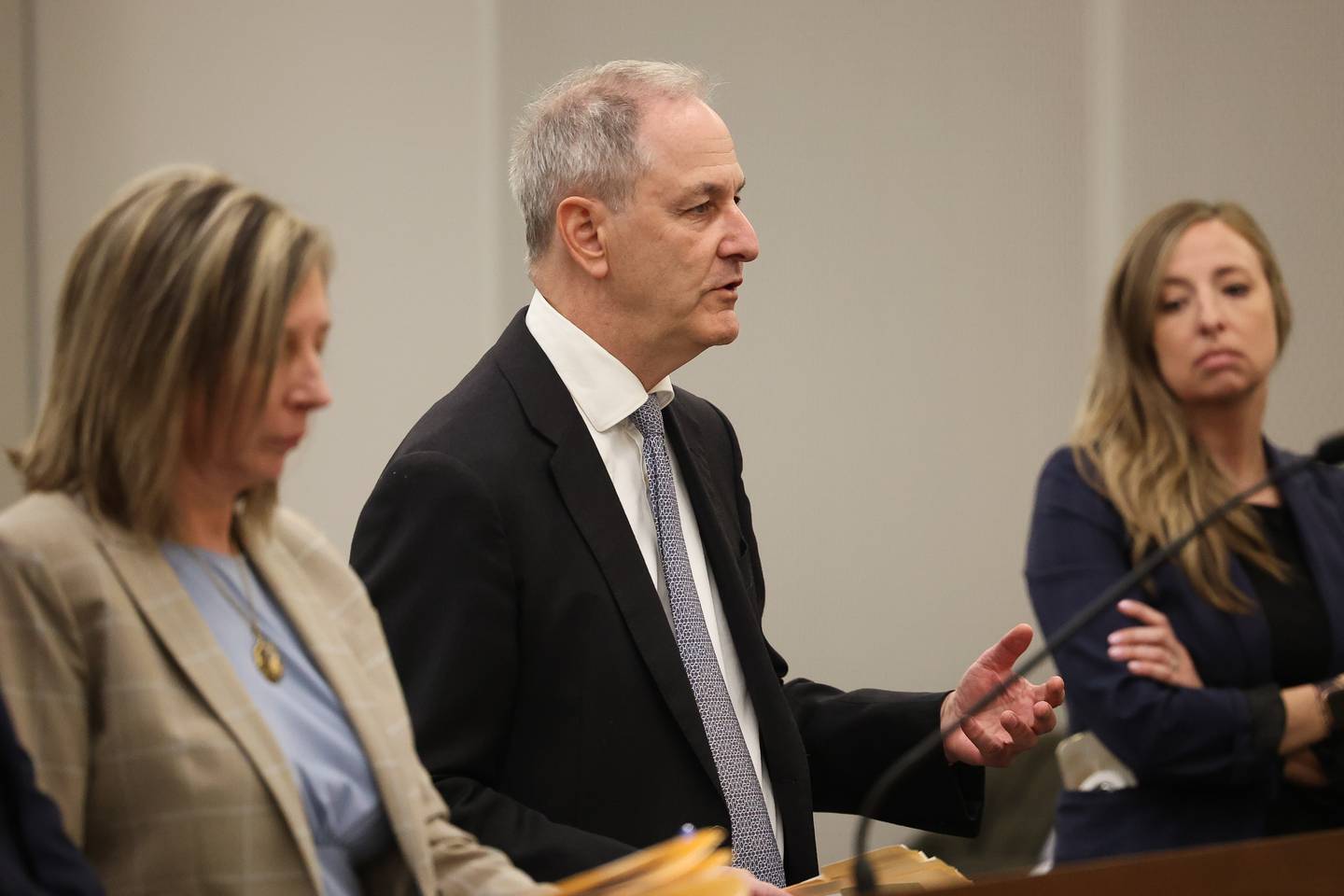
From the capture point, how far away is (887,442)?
3.90m

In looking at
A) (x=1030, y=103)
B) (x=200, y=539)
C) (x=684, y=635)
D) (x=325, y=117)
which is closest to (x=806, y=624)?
(x=1030, y=103)

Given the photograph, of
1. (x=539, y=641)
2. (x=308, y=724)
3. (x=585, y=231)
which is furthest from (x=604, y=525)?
(x=308, y=724)

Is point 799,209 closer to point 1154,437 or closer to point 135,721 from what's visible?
point 1154,437

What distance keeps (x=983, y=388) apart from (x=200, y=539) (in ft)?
8.69

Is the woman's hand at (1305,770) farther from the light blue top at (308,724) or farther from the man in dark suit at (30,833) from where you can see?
the man in dark suit at (30,833)

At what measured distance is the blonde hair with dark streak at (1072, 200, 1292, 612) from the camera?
1.83 m

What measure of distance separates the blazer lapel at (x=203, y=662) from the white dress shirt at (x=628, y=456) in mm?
818

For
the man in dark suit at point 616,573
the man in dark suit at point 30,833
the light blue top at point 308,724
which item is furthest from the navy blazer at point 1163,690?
the man in dark suit at point 30,833

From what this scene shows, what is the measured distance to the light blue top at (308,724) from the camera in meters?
1.37

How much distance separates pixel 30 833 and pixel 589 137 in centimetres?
136

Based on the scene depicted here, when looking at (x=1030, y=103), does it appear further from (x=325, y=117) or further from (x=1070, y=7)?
(x=325, y=117)

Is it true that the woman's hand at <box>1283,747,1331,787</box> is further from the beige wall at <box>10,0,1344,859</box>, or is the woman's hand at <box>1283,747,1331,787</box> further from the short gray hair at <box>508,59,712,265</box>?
the beige wall at <box>10,0,1344,859</box>

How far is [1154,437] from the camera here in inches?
74.5

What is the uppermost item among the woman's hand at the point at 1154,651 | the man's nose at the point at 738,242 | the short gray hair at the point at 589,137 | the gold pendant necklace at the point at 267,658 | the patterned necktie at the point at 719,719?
the short gray hair at the point at 589,137
